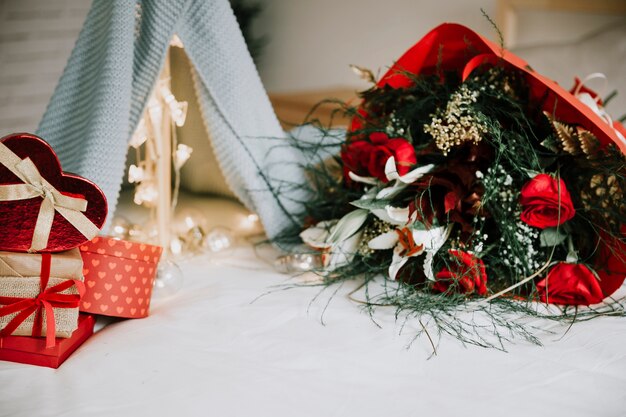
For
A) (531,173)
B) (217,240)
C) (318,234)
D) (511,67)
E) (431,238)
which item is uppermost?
(511,67)

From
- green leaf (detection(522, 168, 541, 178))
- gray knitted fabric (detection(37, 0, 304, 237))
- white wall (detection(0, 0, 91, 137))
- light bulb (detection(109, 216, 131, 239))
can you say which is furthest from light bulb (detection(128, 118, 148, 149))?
white wall (detection(0, 0, 91, 137))

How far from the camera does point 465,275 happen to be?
78 centimetres

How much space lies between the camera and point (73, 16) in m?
1.93

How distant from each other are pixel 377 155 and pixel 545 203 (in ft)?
0.89

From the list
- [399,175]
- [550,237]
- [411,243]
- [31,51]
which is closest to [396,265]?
[411,243]

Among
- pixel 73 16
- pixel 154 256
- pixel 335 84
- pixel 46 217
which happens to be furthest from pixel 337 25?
pixel 46 217

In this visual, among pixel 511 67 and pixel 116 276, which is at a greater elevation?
pixel 511 67

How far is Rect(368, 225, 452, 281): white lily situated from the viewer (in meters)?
0.79

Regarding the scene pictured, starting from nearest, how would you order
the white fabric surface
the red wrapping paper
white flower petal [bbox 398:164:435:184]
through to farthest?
the white fabric surface, the red wrapping paper, white flower petal [bbox 398:164:435:184]

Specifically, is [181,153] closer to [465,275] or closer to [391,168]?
[391,168]

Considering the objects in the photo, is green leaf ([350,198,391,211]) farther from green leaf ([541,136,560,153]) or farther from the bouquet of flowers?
green leaf ([541,136,560,153])

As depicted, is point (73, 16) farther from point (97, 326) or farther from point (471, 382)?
point (471, 382)

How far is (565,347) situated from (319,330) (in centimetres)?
33

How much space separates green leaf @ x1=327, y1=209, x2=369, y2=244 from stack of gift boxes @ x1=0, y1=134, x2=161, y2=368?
0.39 m
